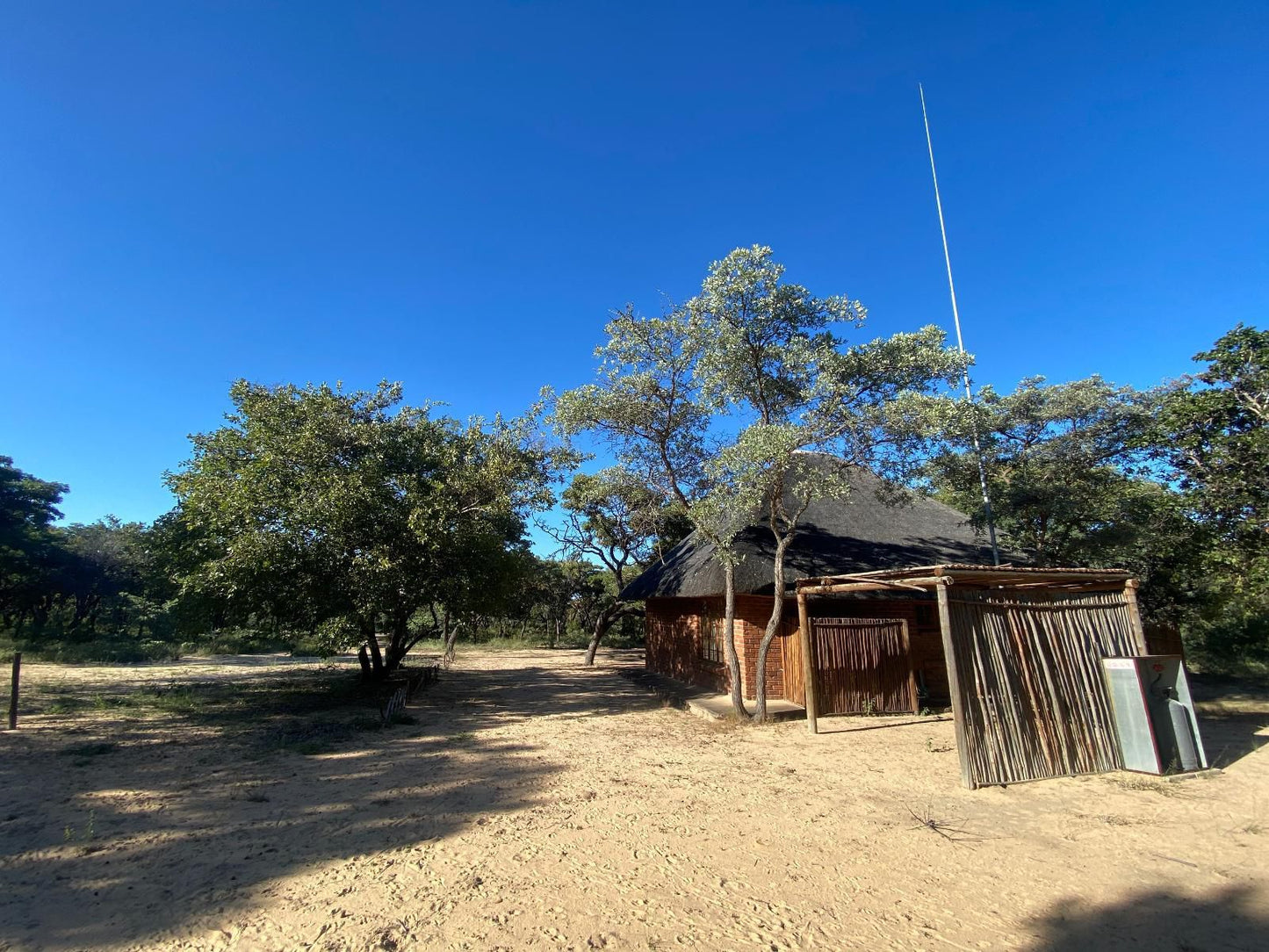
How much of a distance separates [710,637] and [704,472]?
18.9 feet

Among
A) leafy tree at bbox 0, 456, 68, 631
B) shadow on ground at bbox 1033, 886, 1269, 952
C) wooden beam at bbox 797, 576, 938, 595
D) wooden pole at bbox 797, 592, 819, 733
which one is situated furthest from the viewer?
leafy tree at bbox 0, 456, 68, 631

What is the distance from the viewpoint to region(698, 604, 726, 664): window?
15.5 meters

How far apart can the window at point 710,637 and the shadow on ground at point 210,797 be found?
3.37m

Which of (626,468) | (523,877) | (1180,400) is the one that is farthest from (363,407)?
(1180,400)

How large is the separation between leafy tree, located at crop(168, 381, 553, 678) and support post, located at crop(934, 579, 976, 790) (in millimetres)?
8717

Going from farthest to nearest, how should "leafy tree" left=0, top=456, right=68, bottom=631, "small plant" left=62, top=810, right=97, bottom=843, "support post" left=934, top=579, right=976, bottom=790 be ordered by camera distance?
1. "leafy tree" left=0, top=456, right=68, bottom=631
2. "support post" left=934, top=579, right=976, bottom=790
3. "small plant" left=62, top=810, right=97, bottom=843

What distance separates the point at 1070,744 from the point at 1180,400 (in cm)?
599

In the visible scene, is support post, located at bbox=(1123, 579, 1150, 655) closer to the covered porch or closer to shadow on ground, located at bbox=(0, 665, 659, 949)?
the covered porch

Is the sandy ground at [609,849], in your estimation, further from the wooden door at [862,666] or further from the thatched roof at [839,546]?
the thatched roof at [839,546]

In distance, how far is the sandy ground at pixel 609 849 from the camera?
410 cm

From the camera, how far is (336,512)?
11547 millimetres

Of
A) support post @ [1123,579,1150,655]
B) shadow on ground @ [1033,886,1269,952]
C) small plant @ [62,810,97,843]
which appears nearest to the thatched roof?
support post @ [1123,579,1150,655]

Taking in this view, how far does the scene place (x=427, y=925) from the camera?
162 inches

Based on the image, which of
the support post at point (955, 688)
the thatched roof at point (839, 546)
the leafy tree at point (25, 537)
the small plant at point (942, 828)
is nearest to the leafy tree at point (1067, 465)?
the thatched roof at point (839, 546)
